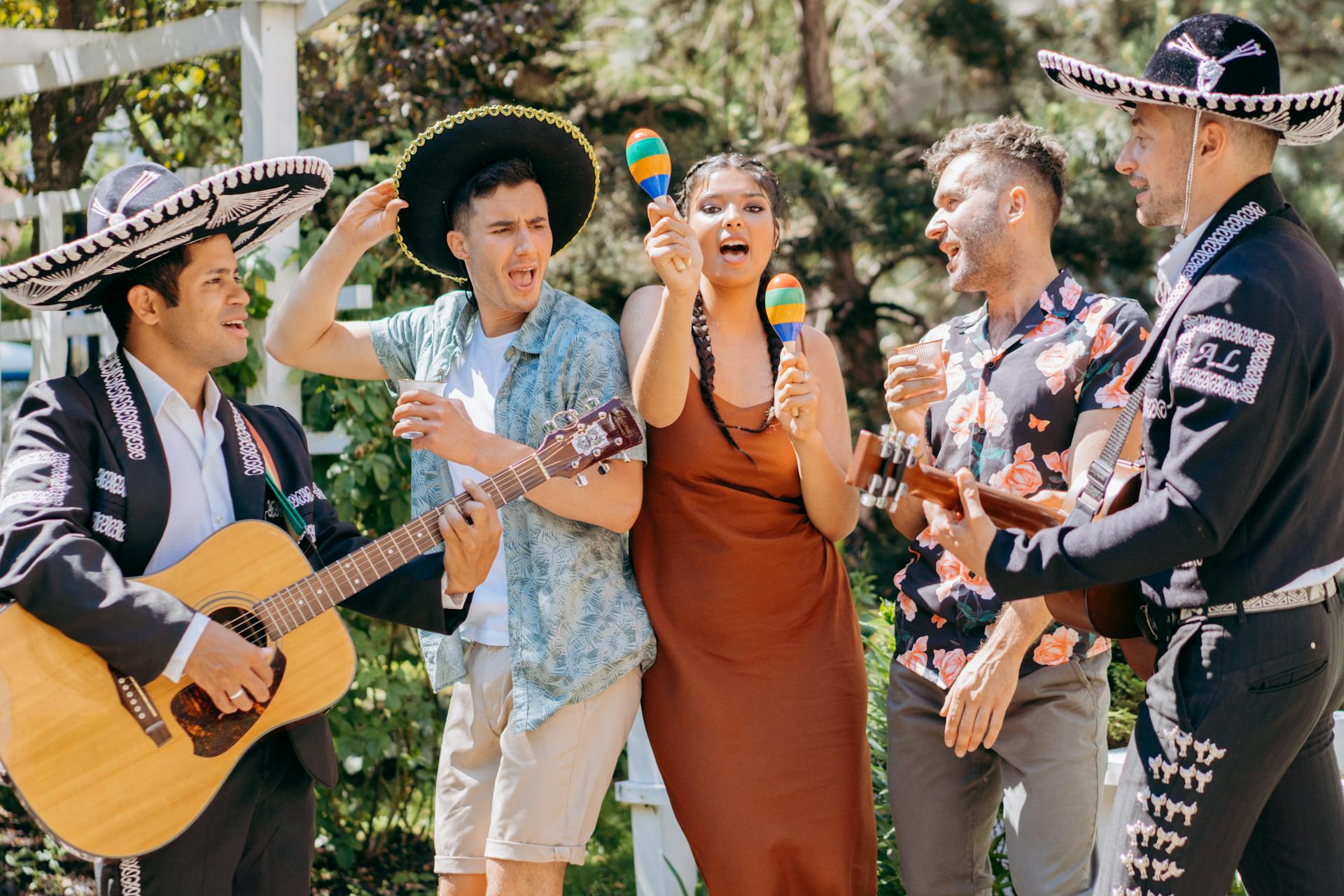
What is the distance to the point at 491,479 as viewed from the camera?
10.6 ft

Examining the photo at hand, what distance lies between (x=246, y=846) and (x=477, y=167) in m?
1.77

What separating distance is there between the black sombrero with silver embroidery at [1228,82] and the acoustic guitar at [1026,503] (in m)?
0.75

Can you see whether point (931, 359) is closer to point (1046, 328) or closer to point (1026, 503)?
point (1046, 328)

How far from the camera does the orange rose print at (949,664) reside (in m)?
3.33

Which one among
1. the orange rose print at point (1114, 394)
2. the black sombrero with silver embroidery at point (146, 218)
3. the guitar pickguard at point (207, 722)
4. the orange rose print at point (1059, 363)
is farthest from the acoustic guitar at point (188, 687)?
the orange rose print at point (1114, 394)

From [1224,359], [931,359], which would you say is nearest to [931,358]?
[931,359]

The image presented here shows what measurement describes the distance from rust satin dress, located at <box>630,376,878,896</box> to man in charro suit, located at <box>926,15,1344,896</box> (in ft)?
2.37

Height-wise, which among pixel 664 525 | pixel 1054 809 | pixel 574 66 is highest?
pixel 574 66

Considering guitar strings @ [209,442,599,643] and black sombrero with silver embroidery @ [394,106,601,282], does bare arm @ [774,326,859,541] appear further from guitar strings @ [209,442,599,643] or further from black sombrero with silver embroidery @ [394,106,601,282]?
black sombrero with silver embroidery @ [394,106,601,282]

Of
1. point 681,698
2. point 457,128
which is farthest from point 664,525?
point 457,128

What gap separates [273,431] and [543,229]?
2.82ft

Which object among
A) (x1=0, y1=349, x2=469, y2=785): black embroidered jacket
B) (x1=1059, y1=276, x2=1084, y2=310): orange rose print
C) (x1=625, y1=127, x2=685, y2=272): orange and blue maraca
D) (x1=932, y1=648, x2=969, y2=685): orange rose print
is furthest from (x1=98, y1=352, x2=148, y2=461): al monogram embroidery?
(x1=1059, y1=276, x2=1084, y2=310): orange rose print

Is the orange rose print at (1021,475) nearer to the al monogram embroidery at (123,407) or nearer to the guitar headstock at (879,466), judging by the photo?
the guitar headstock at (879,466)

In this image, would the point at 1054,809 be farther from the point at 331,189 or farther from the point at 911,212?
the point at 911,212
